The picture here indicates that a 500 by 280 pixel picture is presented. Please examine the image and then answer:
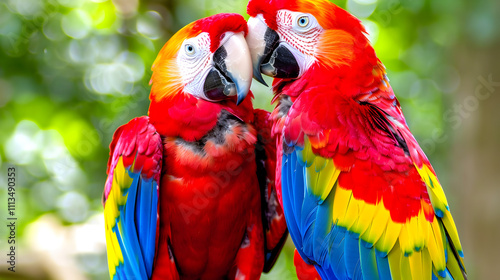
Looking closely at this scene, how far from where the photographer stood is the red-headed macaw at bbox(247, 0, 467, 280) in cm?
118

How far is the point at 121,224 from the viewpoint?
139cm

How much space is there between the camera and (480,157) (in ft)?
9.07

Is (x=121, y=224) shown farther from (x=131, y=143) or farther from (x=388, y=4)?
(x=388, y=4)

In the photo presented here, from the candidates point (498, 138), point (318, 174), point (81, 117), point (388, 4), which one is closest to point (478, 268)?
point (498, 138)

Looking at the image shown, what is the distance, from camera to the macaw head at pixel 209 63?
1272 millimetres

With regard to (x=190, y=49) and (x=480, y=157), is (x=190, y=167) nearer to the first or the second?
(x=190, y=49)

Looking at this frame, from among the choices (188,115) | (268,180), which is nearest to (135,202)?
(188,115)

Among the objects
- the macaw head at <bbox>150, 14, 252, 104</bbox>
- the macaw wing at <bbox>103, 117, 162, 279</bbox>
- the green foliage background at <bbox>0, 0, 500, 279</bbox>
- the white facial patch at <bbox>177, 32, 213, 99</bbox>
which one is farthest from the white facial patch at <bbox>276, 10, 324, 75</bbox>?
the green foliage background at <bbox>0, 0, 500, 279</bbox>

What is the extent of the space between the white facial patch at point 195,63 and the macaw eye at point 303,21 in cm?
27

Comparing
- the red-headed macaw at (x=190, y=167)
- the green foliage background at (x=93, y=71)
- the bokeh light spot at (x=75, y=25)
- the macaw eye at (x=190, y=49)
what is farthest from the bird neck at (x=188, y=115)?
the bokeh light spot at (x=75, y=25)

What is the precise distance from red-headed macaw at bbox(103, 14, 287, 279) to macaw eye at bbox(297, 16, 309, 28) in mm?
165

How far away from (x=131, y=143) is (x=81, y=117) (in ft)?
4.98

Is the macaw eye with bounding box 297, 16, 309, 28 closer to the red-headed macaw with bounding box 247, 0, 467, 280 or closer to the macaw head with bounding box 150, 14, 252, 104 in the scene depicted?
the red-headed macaw with bounding box 247, 0, 467, 280

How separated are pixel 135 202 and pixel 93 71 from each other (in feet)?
5.25
